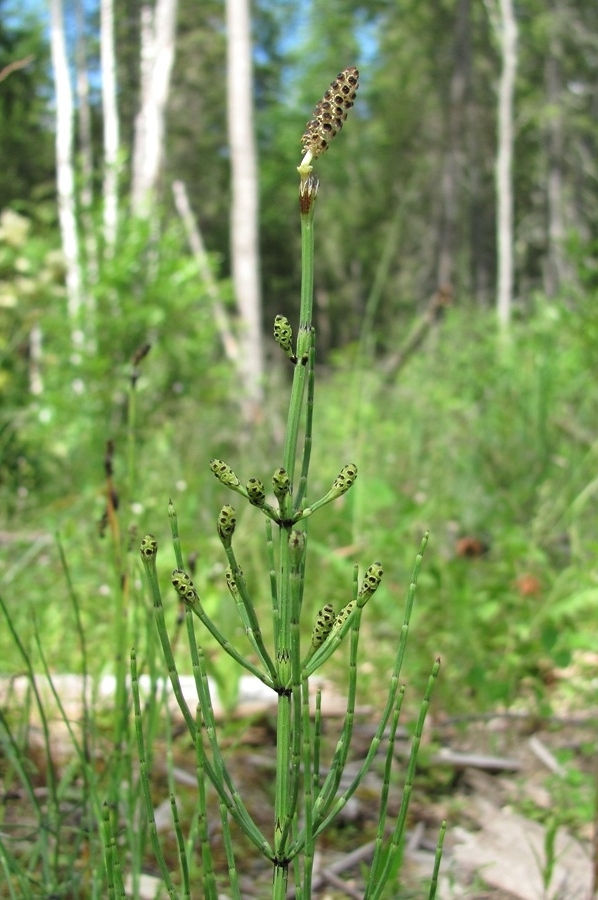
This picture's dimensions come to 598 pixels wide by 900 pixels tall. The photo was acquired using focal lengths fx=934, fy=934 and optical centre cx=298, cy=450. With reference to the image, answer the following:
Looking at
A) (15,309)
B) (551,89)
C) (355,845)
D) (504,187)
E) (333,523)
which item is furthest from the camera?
(551,89)

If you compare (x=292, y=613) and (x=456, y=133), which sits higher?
(x=456, y=133)

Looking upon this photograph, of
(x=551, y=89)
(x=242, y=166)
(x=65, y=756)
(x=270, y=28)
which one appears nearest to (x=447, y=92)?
(x=551, y=89)

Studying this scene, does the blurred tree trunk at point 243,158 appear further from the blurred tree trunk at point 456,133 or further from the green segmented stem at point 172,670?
the blurred tree trunk at point 456,133

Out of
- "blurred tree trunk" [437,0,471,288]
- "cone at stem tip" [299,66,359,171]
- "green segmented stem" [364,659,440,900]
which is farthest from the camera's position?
"blurred tree trunk" [437,0,471,288]

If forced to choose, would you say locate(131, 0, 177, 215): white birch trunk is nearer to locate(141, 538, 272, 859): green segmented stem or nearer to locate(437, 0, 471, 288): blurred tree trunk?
locate(141, 538, 272, 859): green segmented stem

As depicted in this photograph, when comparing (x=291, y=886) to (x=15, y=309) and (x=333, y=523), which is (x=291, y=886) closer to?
(x=333, y=523)

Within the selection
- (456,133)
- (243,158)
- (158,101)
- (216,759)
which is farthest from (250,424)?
(456,133)

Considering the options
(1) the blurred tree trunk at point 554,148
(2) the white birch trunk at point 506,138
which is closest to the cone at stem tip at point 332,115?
(2) the white birch trunk at point 506,138

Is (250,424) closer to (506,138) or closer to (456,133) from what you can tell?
(506,138)

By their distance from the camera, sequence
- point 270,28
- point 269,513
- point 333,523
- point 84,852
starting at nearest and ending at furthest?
point 269,513 → point 84,852 → point 333,523 → point 270,28

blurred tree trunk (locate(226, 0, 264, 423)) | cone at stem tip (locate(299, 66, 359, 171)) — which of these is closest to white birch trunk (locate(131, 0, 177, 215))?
blurred tree trunk (locate(226, 0, 264, 423))

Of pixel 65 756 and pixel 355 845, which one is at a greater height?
pixel 65 756
